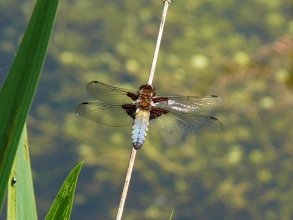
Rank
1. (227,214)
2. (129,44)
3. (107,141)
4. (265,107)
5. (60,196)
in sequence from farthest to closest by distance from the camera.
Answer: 1. (129,44)
2. (265,107)
3. (107,141)
4. (227,214)
5. (60,196)

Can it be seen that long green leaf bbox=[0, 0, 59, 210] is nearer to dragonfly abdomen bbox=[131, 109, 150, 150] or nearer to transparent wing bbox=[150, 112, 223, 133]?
dragonfly abdomen bbox=[131, 109, 150, 150]

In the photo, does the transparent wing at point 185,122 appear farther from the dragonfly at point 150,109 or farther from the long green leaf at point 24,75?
the long green leaf at point 24,75

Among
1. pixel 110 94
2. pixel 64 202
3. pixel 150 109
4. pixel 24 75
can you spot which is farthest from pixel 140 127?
pixel 24 75

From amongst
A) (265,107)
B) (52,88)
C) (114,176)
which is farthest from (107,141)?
(265,107)

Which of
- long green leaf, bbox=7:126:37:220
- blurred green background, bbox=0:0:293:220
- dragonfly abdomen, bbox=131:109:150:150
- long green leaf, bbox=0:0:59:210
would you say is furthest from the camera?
blurred green background, bbox=0:0:293:220

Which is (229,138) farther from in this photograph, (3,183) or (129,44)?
(3,183)

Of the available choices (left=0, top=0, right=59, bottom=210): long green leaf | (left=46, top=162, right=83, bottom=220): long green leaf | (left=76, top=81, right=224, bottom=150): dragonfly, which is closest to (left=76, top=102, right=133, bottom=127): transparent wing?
(left=76, top=81, right=224, bottom=150): dragonfly
